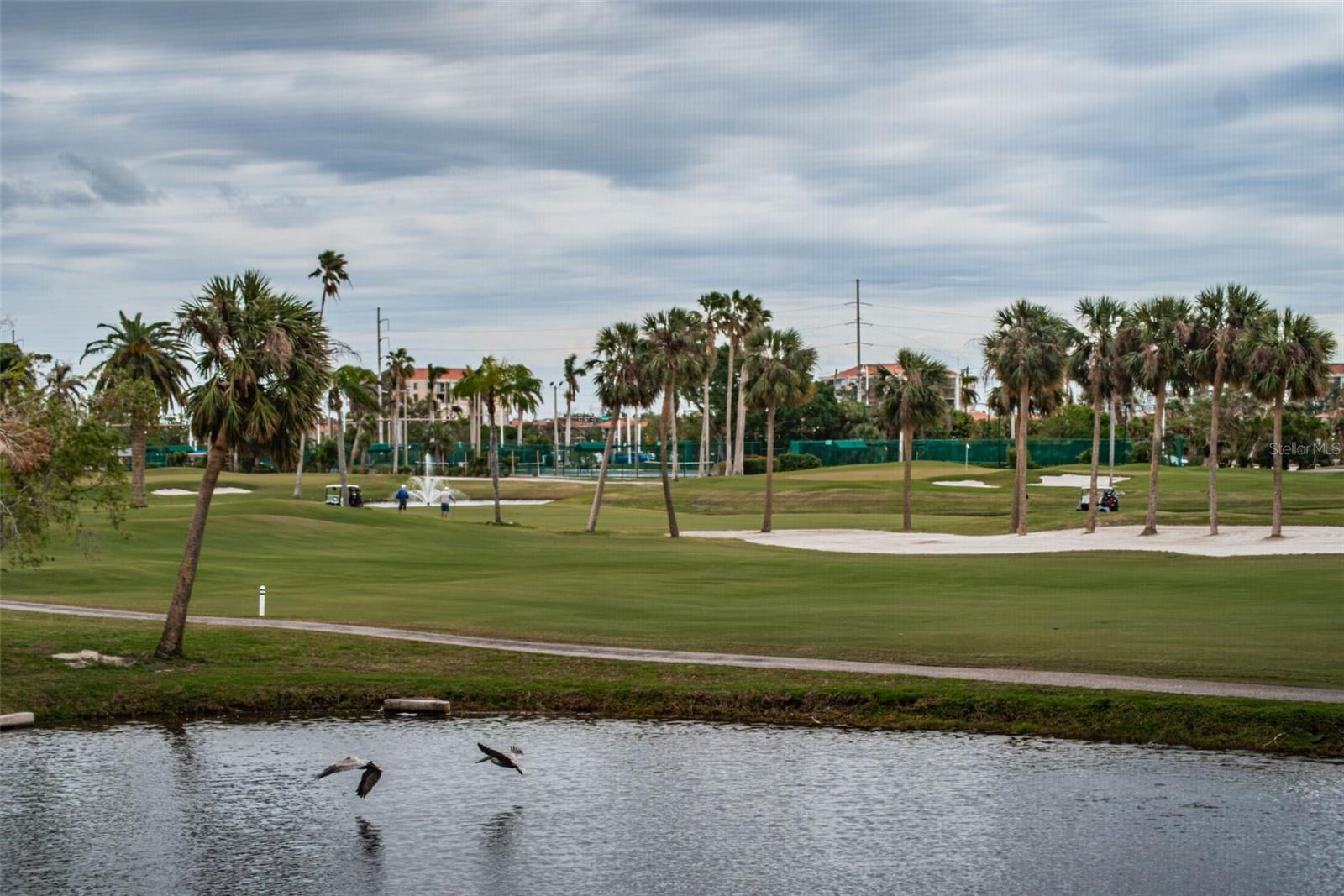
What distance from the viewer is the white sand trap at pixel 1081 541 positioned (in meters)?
59.7

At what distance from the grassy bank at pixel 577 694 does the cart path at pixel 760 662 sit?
64cm

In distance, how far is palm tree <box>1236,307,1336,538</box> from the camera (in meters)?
61.2

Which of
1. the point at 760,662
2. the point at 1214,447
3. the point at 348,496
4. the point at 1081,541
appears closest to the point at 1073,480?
the point at 1081,541

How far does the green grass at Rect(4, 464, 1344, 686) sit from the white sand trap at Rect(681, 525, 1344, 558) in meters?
3.80

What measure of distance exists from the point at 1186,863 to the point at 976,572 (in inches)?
1239

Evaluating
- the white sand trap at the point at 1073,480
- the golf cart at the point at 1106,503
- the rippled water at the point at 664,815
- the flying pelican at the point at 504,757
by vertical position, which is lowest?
the rippled water at the point at 664,815

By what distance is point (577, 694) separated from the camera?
87.9ft

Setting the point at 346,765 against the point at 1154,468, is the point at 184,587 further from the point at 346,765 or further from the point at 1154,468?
the point at 1154,468

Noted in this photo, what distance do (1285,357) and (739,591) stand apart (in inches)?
1205

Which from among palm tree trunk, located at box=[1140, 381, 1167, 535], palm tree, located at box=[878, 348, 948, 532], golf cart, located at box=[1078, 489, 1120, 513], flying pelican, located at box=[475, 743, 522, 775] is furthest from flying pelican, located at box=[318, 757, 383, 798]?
golf cart, located at box=[1078, 489, 1120, 513]

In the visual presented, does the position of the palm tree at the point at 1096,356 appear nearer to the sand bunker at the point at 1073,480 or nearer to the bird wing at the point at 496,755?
the sand bunker at the point at 1073,480

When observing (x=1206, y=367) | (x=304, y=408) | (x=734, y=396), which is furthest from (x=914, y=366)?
(x=734, y=396)

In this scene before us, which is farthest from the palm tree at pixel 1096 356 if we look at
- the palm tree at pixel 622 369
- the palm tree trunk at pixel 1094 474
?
the palm tree at pixel 622 369

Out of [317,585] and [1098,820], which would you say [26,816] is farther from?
[317,585]
